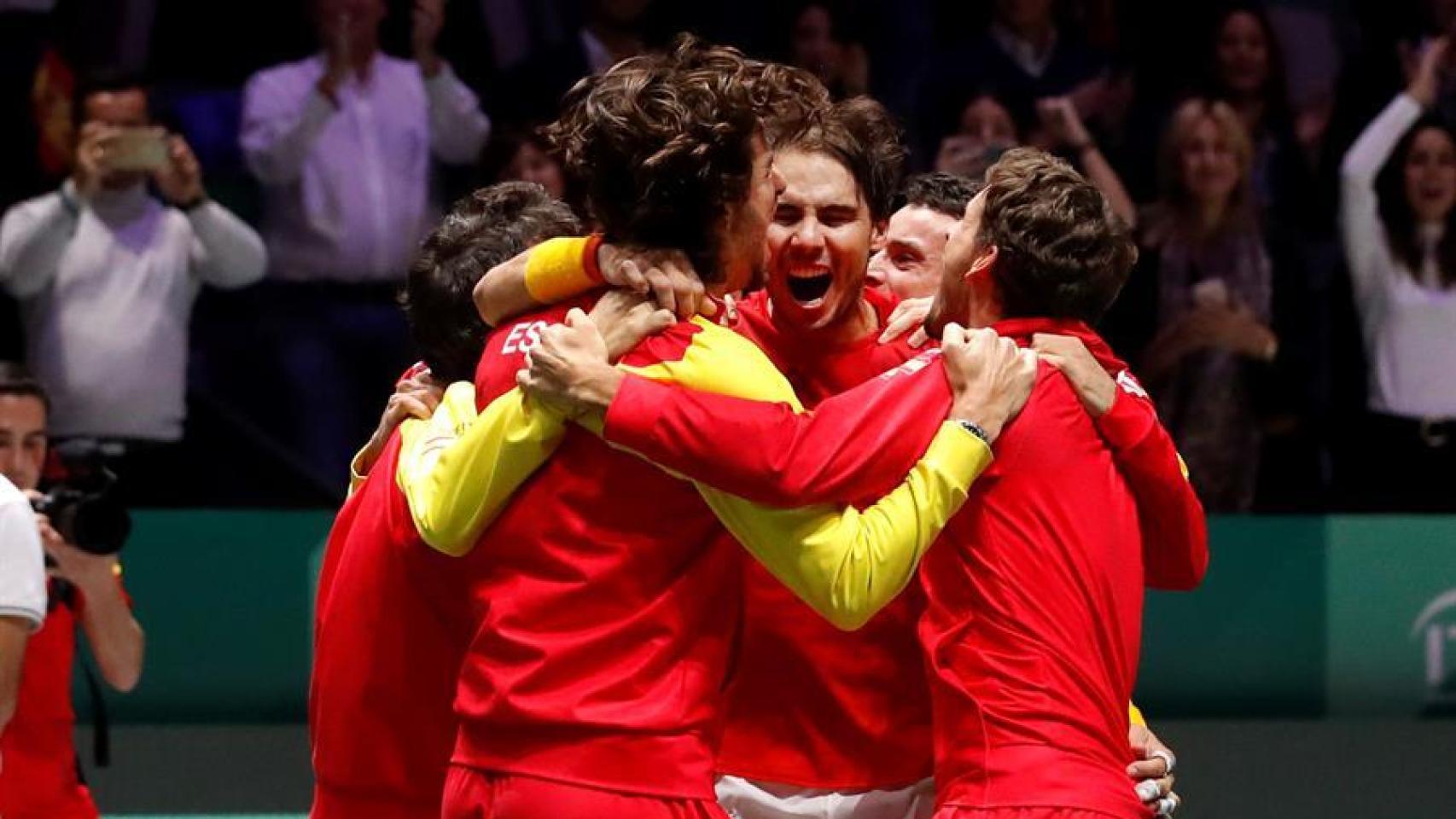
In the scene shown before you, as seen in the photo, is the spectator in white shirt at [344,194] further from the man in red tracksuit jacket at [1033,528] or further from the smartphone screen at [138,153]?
the man in red tracksuit jacket at [1033,528]

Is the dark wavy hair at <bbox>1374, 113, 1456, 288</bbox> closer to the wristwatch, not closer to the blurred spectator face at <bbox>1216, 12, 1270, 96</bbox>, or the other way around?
the blurred spectator face at <bbox>1216, 12, 1270, 96</bbox>

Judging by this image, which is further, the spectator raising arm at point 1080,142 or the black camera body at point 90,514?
the spectator raising arm at point 1080,142

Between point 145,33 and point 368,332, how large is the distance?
119 cm

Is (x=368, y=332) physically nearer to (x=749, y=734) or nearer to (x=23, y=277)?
(x=23, y=277)

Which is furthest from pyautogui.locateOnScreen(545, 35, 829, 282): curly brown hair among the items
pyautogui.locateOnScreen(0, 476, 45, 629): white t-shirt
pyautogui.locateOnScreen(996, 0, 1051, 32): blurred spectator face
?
pyautogui.locateOnScreen(996, 0, 1051, 32): blurred spectator face

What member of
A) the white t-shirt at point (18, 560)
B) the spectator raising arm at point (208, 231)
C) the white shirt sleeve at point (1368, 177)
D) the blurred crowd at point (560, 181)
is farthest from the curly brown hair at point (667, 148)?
the white shirt sleeve at point (1368, 177)

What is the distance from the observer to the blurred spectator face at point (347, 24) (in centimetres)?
812

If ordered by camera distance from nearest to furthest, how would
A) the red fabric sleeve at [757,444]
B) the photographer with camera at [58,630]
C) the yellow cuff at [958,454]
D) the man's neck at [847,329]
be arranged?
the red fabric sleeve at [757,444] → the yellow cuff at [958,454] → the man's neck at [847,329] → the photographer with camera at [58,630]

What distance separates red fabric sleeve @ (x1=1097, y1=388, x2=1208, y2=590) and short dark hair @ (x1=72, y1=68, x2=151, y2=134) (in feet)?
16.9

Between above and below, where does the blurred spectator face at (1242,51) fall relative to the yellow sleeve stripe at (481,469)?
above

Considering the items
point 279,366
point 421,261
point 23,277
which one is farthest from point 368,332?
point 421,261

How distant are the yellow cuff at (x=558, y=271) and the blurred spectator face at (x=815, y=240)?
54 centimetres

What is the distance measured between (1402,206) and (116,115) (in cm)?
420

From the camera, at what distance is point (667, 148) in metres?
3.12
